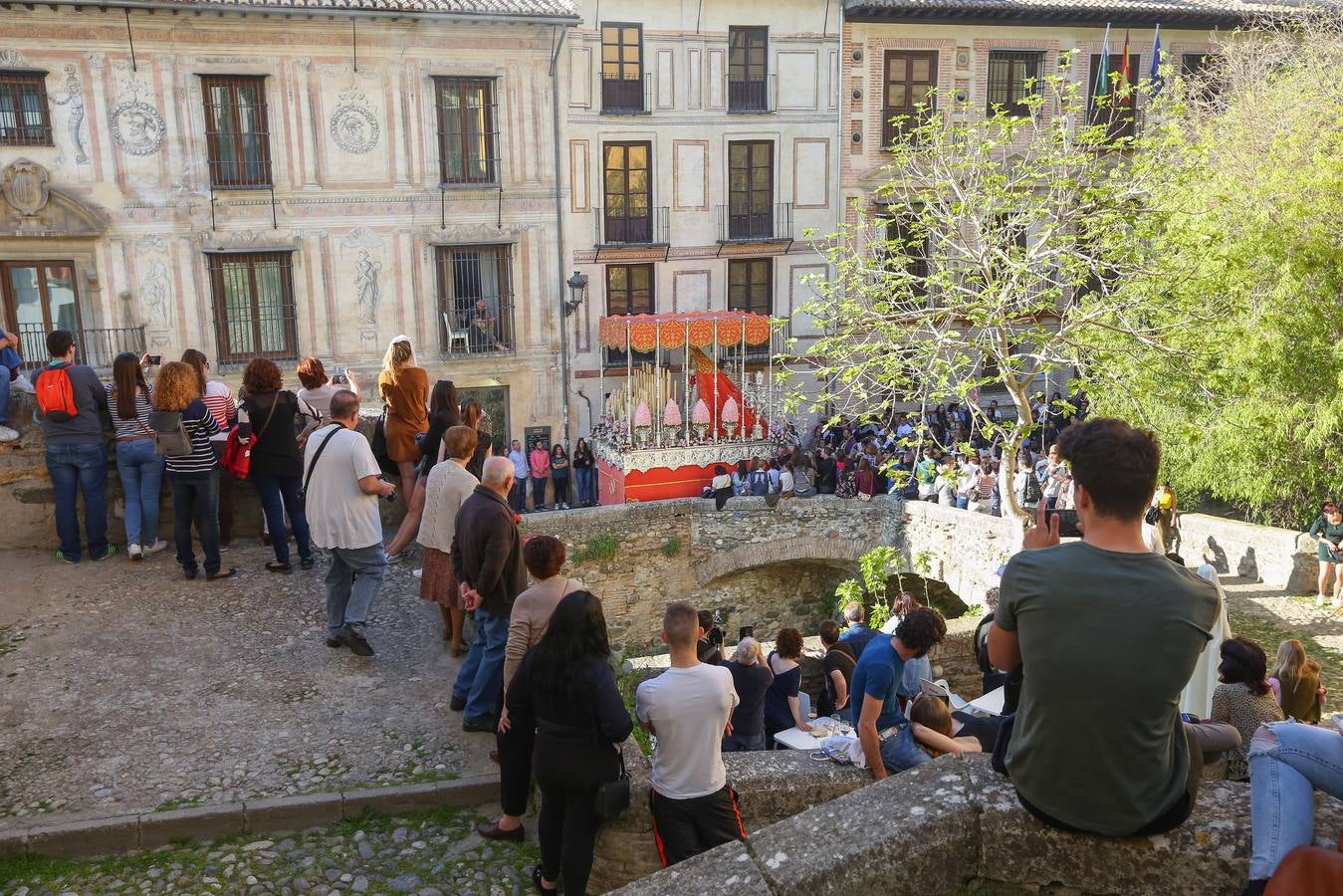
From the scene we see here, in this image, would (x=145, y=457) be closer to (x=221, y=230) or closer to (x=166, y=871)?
(x=166, y=871)

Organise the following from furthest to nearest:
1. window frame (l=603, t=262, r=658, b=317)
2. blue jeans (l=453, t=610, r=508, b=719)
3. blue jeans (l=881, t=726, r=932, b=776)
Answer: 1. window frame (l=603, t=262, r=658, b=317)
2. blue jeans (l=453, t=610, r=508, b=719)
3. blue jeans (l=881, t=726, r=932, b=776)

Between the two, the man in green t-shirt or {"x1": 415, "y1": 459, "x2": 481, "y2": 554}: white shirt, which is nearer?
the man in green t-shirt

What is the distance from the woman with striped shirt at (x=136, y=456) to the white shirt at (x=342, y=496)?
2238 millimetres

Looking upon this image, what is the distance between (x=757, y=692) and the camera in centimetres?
721

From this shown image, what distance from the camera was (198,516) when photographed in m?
7.99

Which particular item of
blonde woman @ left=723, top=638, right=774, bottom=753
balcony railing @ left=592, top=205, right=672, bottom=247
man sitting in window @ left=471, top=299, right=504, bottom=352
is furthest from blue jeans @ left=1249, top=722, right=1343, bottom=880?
balcony railing @ left=592, top=205, right=672, bottom=247

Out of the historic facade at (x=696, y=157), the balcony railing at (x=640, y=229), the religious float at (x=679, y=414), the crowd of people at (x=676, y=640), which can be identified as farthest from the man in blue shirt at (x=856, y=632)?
the balcony railing at (x=640, y=229)

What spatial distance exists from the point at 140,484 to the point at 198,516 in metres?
0.78

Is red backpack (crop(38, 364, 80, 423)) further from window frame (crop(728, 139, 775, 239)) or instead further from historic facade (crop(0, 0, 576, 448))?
window frame (crop(728, 139, 775, 239))

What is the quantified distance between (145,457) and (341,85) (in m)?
14.8

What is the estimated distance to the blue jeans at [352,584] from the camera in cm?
677

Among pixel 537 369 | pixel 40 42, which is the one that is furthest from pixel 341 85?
pixel 537 369

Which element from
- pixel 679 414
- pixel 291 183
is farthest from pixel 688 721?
pixel 291 183

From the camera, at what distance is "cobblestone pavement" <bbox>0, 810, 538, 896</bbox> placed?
15.4 feet
